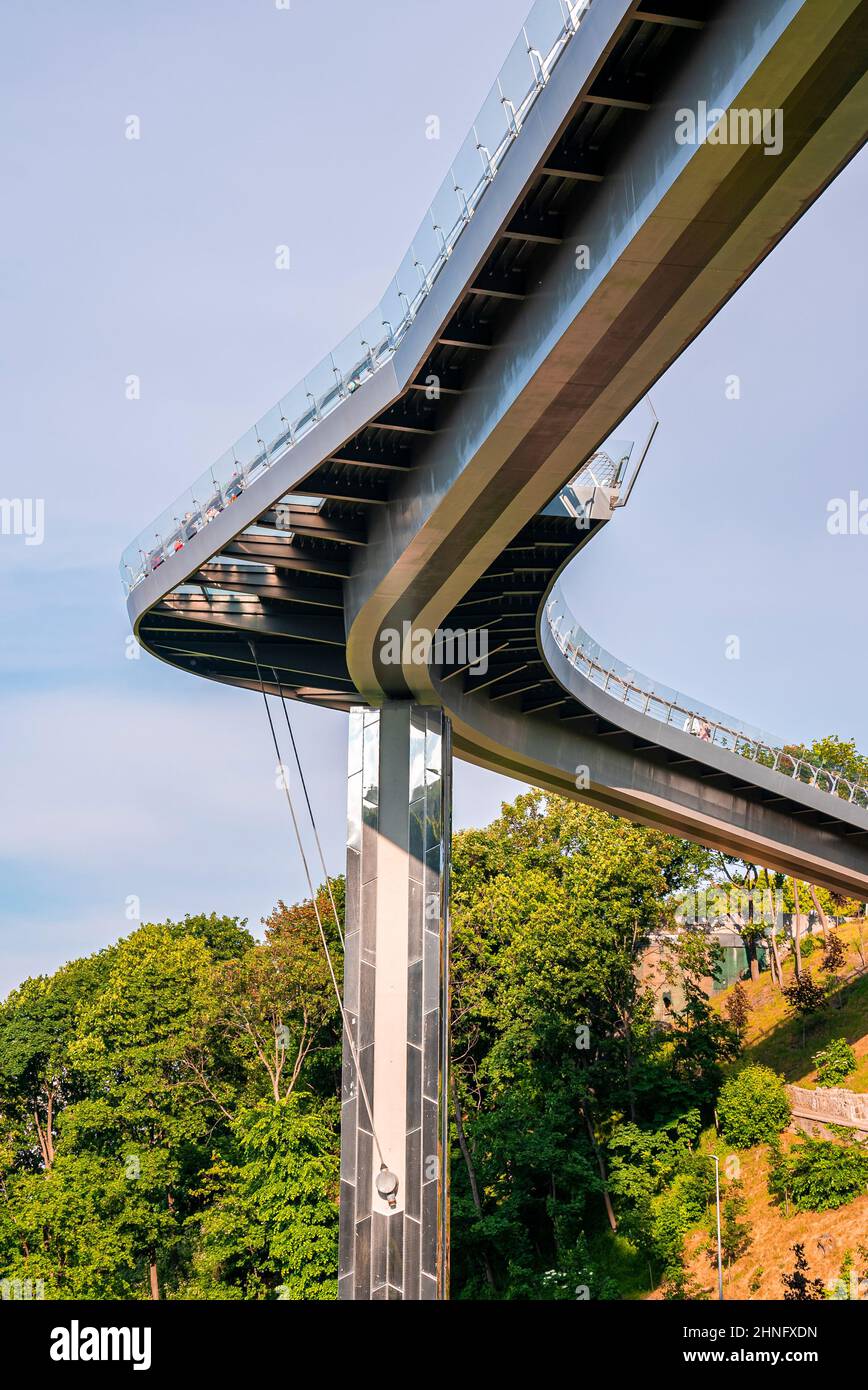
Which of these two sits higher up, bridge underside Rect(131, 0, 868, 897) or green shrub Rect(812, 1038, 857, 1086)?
bridge underside Rect(131, 0, 868, 897)

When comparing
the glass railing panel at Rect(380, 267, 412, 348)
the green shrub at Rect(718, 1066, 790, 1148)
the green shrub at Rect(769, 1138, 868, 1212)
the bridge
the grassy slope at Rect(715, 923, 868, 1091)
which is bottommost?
the green shrub at Rect(769, 1138, 868, 1212)

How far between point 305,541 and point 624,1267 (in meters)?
25.8

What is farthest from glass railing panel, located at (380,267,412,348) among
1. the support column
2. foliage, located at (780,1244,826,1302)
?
foliage, located at (780,1244,826,1302)

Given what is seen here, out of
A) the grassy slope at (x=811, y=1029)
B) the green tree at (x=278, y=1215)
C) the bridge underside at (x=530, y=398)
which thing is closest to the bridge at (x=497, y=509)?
the bridge underside at (x=530, y=398)

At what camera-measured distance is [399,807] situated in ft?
87.4

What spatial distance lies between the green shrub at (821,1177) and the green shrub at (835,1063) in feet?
10.7

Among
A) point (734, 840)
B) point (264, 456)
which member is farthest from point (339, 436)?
point (734, 840)

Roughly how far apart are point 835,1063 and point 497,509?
2726cm

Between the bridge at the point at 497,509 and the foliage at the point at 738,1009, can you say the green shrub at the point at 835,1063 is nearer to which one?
the foliage at the point at 738,1009

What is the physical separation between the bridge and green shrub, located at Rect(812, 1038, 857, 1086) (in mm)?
8079

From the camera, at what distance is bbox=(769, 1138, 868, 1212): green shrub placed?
116 feet

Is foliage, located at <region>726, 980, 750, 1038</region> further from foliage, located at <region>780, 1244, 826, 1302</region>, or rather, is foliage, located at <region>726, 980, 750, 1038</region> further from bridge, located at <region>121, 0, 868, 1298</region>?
foliage, located at <region>780, 1244, 826, 1302</region>
